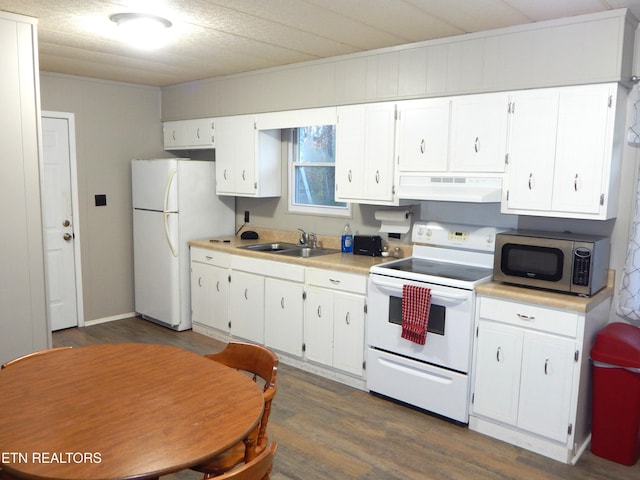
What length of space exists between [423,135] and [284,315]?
1743 millimetres

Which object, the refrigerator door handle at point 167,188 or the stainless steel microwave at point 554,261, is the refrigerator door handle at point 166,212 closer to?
the refrigerator door handle at point 167,188

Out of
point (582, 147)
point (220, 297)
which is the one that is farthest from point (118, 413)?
point (220, 297)

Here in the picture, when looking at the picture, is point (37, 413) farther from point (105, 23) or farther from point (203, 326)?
point (203, 326)

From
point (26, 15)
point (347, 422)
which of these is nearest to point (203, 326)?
point (347, 422)

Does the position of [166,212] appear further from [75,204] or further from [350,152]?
[350,152]

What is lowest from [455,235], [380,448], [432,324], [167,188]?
[380,448]

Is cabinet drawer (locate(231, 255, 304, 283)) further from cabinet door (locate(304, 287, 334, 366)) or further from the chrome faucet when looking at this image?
the chrome faucet

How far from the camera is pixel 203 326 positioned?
4.93 meters

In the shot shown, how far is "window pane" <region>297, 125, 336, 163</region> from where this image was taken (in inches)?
179

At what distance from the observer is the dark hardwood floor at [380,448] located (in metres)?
2.73

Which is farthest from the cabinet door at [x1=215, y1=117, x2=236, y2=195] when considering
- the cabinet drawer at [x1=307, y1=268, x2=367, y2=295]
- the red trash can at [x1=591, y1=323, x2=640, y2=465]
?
the red trash can at [x1=591, y1=323, x2=640, y2=465]

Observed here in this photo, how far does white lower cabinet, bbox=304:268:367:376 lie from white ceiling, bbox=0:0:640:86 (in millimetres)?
1607

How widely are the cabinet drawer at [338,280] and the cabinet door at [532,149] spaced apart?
112 centimetres

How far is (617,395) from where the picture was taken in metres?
2.82
